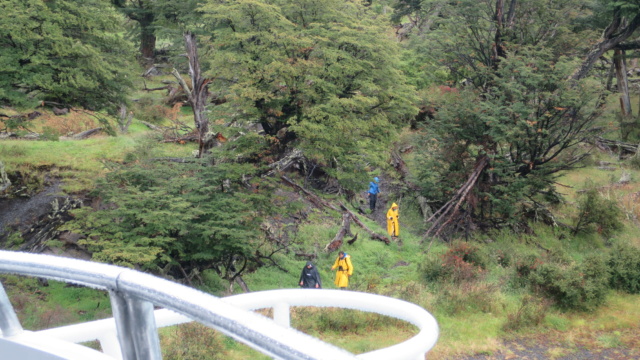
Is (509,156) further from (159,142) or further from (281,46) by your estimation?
A: (159,142)

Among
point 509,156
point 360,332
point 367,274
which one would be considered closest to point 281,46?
point 367,274

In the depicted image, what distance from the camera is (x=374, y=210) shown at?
68.1 feet

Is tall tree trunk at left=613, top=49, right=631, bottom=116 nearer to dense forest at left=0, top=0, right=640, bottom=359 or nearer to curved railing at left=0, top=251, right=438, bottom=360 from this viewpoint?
dense forest at left=0, top=0, right=640, bottom=359

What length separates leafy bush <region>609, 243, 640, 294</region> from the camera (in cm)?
1371

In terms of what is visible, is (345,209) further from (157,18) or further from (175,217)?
(157,18)

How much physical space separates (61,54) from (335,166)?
8.69 m

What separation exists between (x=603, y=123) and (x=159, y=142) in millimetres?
16555

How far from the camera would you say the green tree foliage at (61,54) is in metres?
12.6

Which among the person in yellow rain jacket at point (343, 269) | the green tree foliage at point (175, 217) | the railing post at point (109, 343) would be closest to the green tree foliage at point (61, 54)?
the green tree foliage at point (175, 217)

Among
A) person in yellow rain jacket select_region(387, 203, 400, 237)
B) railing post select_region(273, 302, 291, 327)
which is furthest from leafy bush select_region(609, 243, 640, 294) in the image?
railing post select_region(273, 302, 291, 327)

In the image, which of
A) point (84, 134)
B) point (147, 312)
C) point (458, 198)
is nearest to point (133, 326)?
point (147, 312)

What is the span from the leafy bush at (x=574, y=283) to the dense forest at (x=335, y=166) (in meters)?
0.05

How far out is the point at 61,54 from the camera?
42.8 feet

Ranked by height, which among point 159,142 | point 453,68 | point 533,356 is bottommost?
point 533,356
